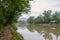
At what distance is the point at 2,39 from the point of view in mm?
13000

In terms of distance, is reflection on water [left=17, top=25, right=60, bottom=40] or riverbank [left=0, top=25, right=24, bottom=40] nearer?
riverbank [left=0, top=25, right=24, bottom=40]

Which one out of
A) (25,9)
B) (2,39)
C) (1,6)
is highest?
(25,9)

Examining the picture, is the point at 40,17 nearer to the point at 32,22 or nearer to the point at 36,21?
the point at 36,21

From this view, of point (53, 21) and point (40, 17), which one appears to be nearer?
point (53, 21)

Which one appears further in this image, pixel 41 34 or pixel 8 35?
pixel 41 34

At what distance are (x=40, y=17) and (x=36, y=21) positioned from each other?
11.9 feet

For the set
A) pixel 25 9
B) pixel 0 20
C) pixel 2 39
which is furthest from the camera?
pixel 25 9

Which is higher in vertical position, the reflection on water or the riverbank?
the reflection on water

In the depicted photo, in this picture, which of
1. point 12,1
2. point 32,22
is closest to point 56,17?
point 32,22

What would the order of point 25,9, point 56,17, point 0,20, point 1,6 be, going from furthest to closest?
point 56,17 < point 25,9 < point 1,6 < point 0,20

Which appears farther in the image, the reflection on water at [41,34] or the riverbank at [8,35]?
the reflection on water at [41,34]

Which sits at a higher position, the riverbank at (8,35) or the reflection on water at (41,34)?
the reflection on water at (41,34)

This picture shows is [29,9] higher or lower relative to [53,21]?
lower

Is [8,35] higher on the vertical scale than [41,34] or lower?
lower
